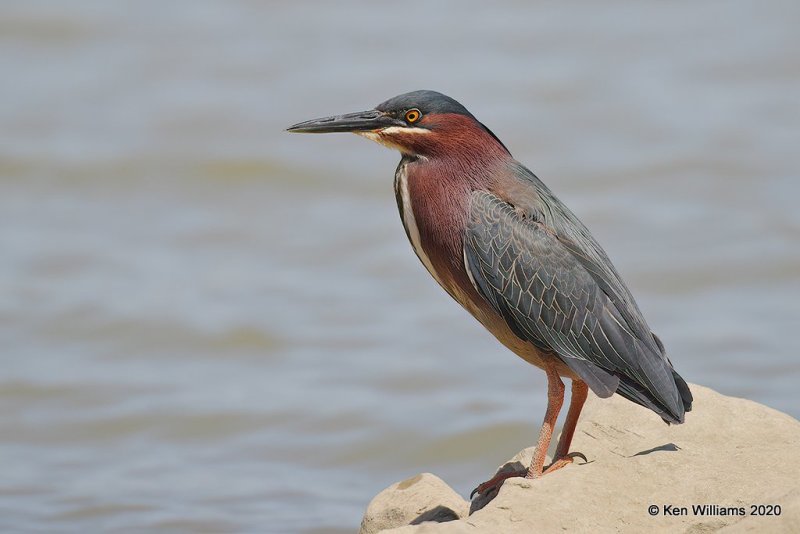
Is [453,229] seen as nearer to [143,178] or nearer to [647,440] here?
[647,440]

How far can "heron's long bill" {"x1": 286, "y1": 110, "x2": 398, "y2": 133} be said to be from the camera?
748cm

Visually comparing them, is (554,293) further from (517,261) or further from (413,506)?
(413,506)

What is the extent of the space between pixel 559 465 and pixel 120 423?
5.50 meters

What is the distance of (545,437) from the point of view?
693cm

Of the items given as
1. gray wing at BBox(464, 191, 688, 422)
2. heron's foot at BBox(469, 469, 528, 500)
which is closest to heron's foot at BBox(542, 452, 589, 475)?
heron's foot at BBox(469, 469, 528, 500)

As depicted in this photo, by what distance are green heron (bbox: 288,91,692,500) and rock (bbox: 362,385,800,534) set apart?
0.24 meters

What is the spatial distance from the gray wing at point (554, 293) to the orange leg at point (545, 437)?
16 centimetres

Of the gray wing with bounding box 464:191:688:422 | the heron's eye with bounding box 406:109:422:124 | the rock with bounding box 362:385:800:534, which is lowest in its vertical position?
the rock with bounding box 362:385:800:534

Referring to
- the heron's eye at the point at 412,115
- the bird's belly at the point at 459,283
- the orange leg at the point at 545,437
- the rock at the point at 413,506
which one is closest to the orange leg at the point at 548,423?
the orange leg at the point at 545,437

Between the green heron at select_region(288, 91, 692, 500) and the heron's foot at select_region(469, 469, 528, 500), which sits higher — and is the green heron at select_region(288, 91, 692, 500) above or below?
above

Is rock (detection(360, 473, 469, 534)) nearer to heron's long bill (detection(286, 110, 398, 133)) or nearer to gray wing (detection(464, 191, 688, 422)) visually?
gray wing (detection(464, 191, 688, 422))

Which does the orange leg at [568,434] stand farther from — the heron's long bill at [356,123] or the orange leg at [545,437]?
the heron's long bill at [356,123]

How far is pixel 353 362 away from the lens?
40.6ft

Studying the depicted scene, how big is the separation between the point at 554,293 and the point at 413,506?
4.39 feet
